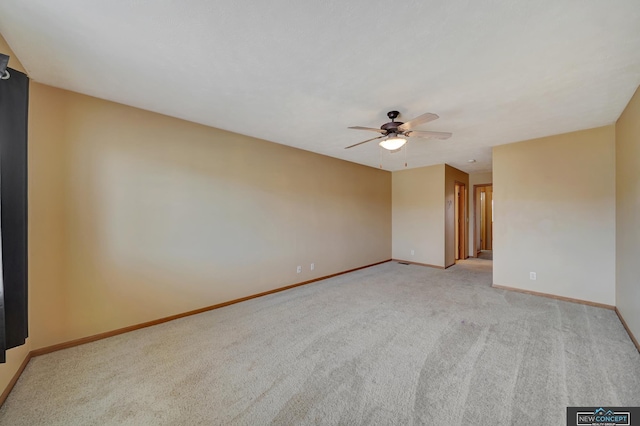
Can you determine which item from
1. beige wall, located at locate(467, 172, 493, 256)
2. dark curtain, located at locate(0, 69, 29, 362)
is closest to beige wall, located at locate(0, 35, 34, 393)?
dark curtain, located at locate(0, 69, 29, 362)

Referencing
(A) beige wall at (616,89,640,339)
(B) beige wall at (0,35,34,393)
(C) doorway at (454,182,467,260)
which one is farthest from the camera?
(C) doorway at (454,182,467,260)

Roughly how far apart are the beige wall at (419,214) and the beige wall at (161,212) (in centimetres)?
292

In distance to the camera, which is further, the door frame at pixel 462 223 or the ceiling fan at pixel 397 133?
the door frame at pixel 462 223

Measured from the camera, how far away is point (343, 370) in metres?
2.00

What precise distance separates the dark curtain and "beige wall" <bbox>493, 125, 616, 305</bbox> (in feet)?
18.4

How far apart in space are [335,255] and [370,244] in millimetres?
1253

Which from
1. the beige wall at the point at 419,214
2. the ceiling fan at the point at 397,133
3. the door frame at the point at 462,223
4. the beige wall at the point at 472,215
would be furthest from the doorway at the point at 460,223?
the ceiling fan at the point at 397,133

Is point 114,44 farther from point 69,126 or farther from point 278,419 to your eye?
point 278,419

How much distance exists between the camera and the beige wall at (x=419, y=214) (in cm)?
570

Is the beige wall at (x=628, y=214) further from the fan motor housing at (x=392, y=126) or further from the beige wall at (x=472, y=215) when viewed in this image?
the beige wall at (x=472, y=215)

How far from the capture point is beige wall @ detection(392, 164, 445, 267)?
5695mm

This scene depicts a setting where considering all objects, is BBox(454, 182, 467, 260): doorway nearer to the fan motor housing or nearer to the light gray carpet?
the light gray carpet

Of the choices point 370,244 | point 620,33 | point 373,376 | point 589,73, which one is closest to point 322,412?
point 373,376

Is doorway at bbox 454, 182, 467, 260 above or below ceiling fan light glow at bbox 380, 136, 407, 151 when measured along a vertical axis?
below
